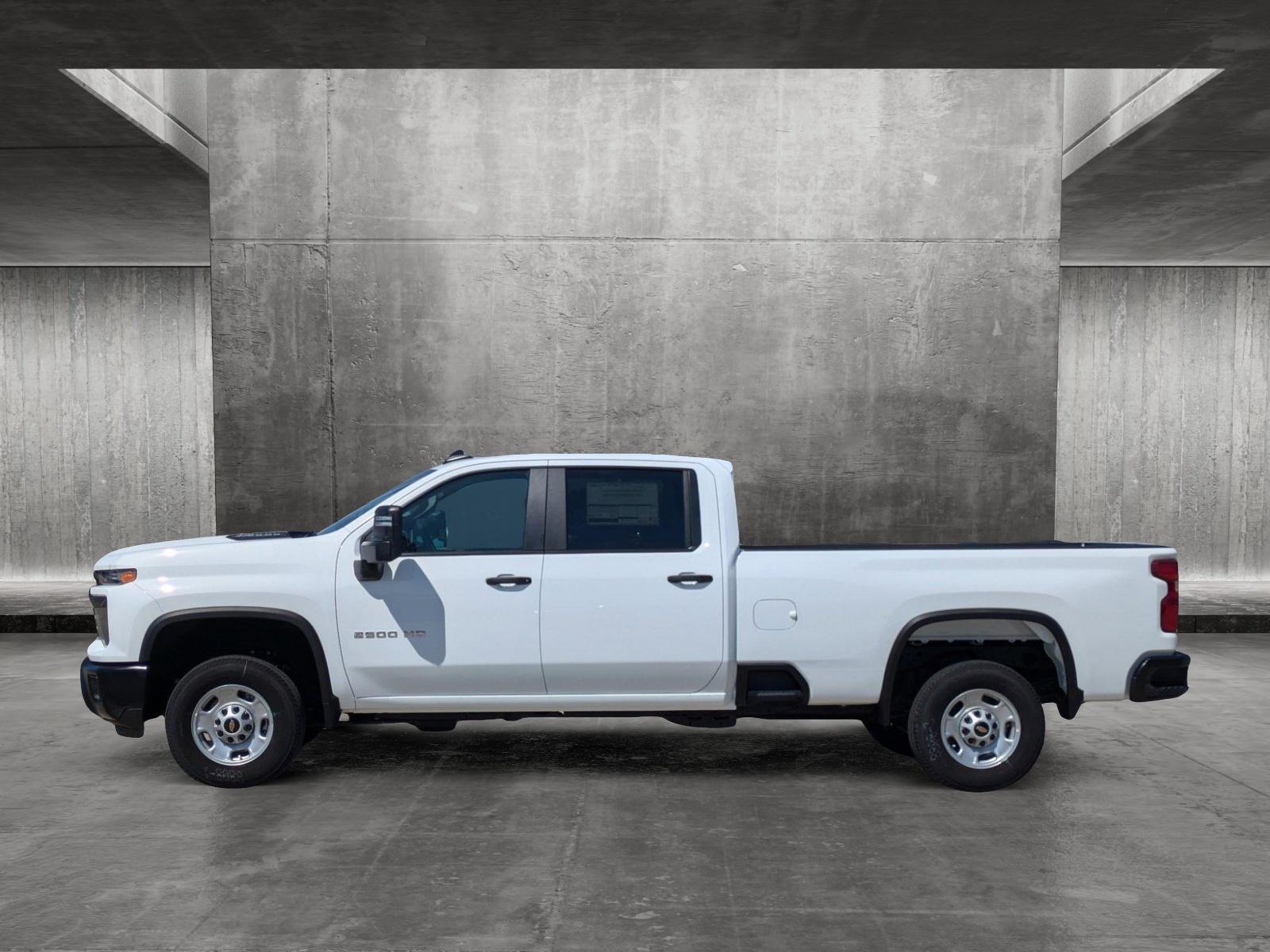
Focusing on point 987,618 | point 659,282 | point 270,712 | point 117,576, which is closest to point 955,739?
point 987,618

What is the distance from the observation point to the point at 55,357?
738 inches

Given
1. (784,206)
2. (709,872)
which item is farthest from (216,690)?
(784,206)

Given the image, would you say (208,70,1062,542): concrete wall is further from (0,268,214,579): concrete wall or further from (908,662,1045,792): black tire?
(908,662,1045,792): black tire

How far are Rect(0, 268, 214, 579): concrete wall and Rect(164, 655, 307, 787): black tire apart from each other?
12.5 meters

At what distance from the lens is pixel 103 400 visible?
739 inches

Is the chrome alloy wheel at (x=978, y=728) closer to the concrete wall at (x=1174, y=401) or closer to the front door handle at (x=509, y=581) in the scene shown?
the front door handle at (x=509, y=581)

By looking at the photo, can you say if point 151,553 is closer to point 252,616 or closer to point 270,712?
point 252,616

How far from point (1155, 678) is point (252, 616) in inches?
201

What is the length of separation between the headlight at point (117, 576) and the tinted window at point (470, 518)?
156cm

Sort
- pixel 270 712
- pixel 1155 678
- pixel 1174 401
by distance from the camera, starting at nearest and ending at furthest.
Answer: pixel 1155 678 < pixel 270 712 < pixel 1174 401

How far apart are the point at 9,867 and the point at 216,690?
165 cm

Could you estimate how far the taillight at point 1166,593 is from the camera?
22.6ft

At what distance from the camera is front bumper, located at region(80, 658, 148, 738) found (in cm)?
695

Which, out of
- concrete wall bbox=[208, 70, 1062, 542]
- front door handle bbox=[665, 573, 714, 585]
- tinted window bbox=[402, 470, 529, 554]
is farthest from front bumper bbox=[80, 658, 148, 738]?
concrete wall bbox=[208, 70, 1062, 542]
